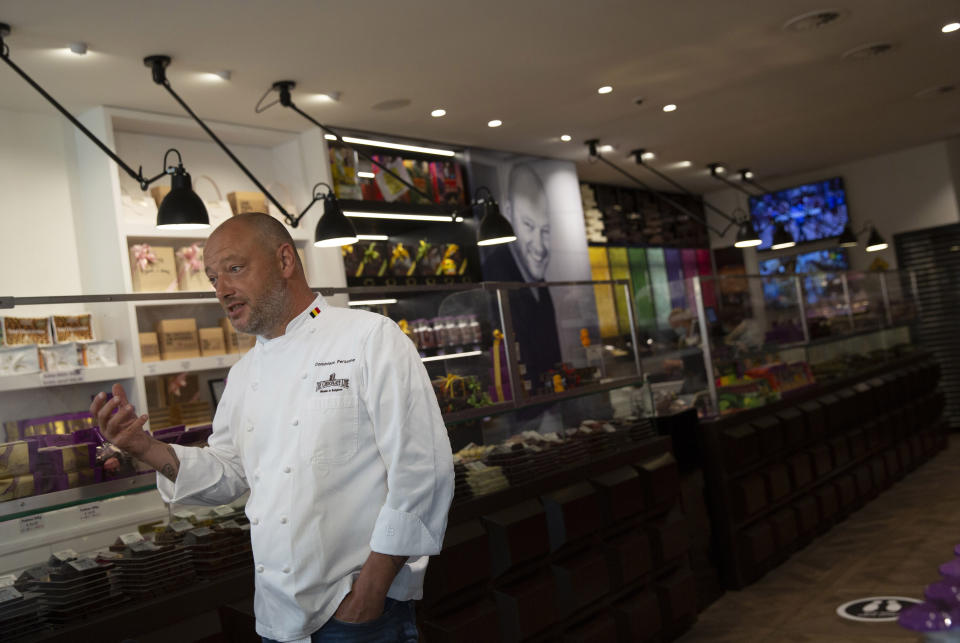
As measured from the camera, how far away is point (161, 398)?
329 cm

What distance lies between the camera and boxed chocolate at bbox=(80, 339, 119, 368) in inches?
120

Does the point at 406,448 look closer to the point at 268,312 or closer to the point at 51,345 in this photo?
the point at 268,312

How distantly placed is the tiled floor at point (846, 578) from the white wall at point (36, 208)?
377cm

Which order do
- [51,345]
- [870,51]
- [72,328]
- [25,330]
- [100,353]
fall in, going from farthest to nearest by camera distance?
[870,51]
[100,353]
[72,328]
[51,345]
[25,330]

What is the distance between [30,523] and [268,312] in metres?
0.79

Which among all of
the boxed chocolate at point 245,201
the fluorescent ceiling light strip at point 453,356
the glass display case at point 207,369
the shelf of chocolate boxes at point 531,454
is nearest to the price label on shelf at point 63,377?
Result: the glass display case at point 207,369

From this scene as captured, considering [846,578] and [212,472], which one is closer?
[212,472]

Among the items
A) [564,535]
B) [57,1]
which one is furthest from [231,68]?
[564,535]

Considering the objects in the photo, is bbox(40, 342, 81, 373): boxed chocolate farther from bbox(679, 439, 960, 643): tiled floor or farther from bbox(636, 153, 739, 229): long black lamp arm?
bbox(636, 153, 739, 229): long black lamp arm

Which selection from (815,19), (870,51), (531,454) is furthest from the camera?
(870,51)

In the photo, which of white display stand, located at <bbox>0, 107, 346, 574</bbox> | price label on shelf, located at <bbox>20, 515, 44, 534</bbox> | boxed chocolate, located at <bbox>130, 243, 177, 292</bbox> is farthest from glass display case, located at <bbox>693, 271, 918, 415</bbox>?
price label on shelf, located at <bbox>20, 515, 44, 534</bbox>

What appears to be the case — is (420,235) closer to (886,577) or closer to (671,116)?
(671,116)

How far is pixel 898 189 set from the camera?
31.2ft

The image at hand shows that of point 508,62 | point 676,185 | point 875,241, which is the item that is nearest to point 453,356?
point 508,62
